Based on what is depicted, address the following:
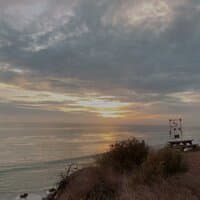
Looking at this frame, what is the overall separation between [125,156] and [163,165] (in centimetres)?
317

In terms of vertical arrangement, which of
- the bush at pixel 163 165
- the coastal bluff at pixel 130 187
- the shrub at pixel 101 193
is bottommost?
the shrub at pixel 101 193

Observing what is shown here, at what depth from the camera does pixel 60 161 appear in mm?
43000

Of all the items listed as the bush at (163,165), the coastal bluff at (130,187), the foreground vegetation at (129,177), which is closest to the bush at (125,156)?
the foreground vegetation at (129,177)

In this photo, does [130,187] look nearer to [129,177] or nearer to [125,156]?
[129,177]

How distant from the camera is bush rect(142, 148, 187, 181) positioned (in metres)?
14.1

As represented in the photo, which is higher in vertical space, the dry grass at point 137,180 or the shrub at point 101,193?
the dry grass at point 137,180

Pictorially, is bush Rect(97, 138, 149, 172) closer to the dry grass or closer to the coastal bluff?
the dry grass

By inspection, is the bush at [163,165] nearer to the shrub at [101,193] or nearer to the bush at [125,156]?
the shrub at [101,193]

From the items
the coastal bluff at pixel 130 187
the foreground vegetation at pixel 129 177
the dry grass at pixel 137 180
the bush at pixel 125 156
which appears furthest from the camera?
the bush at pixel 125 156

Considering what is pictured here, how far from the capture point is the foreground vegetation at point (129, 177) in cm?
1216

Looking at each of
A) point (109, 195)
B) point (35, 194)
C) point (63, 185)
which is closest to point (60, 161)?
point (35, 194)

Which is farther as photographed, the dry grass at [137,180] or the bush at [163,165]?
the bush at [163,165]

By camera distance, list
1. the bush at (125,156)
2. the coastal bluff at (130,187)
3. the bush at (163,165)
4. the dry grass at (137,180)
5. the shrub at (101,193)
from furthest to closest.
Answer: the bush at (125,156) → the bush at (163,165) → the shrub at (101,193) → the dry grass at (137,180) → the coastal bluff at (130,187)

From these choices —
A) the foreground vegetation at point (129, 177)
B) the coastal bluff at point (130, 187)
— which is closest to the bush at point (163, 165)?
the foreground vegetation at point (129, 177)
